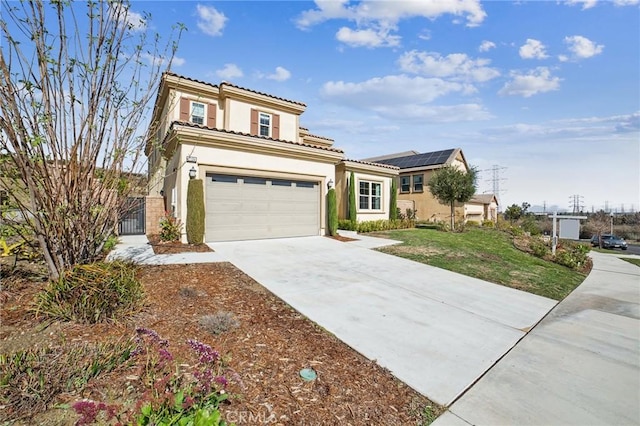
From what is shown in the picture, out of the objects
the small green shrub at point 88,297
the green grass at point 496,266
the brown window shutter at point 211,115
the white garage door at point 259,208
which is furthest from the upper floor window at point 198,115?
the small green shrub at point 88,297

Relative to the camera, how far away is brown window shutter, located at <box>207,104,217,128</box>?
45.6 ft

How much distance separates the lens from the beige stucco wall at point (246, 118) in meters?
13.9

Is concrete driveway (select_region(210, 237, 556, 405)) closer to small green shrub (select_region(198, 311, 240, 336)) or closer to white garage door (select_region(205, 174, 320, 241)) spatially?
small green shrub (select_region(198, 311, 240, 336))

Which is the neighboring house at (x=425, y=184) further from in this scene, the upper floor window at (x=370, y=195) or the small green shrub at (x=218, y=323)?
the small green shrub at (x=218, y=323)

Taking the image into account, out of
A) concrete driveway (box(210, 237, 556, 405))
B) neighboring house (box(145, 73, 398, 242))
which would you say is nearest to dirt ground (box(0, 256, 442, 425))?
concrete driveway (box(210, 237, 556, 405))

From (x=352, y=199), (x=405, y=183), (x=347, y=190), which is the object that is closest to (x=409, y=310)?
(x=352, y=199)

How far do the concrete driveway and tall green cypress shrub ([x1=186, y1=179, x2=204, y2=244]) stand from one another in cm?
160

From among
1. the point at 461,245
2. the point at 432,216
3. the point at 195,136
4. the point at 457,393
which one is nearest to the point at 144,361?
the point at 457,393

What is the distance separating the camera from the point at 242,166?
10.5m

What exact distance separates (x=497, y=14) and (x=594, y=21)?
2.60 m

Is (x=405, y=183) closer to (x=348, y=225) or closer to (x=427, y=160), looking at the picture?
(x=427, y=160)

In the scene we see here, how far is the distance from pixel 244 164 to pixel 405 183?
19.4 m

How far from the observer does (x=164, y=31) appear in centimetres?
461

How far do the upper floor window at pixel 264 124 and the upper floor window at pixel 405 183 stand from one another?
51.6 feet
